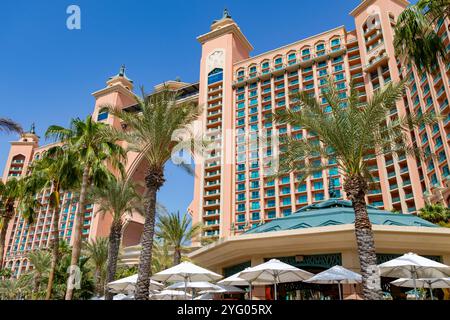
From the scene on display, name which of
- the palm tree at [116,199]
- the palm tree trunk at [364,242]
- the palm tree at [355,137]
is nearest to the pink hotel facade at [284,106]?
the palm tree at [116,199]

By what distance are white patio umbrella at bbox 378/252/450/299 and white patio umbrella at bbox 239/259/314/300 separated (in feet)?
10.8

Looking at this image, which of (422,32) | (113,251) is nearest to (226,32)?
(113,251)

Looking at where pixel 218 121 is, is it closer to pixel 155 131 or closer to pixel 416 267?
pixel 155 131

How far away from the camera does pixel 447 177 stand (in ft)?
146

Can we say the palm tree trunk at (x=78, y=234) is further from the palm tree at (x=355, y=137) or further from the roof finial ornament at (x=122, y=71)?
the roof finial ornament at (x=122, y=71)

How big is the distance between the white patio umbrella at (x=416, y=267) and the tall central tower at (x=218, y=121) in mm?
44635

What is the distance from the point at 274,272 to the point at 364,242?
3879mm

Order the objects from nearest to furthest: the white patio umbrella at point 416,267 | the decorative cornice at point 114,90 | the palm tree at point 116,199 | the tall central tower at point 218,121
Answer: the white patio umbrella at point 416,267, the palm tree at point 116,199, the tall central tower at point 218,121, the decorative cornice at point 114,90

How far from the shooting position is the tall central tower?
208 feet

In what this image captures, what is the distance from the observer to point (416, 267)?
13.0 metres

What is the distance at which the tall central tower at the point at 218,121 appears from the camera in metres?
63.4

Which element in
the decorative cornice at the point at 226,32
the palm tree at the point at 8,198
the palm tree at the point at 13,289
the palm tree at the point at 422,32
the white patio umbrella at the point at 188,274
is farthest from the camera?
the decorative cornice at the point at 226,32

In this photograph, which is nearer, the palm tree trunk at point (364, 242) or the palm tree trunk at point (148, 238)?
the palm tree trunk at point (364, 242)

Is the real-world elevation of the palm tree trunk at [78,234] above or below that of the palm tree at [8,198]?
below
